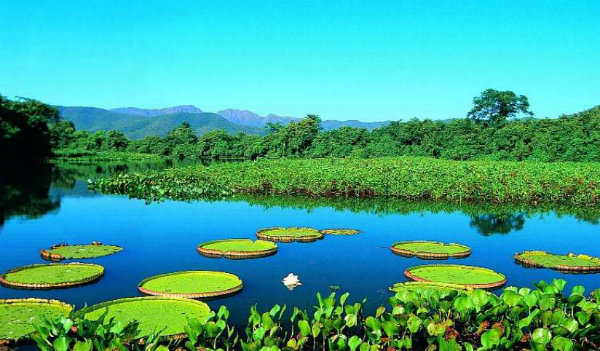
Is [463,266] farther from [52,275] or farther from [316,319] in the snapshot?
[52,275]

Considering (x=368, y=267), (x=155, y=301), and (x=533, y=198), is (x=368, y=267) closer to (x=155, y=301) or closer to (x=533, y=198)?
(x=155, y=301)

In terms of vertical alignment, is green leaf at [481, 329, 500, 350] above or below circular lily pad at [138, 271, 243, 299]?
above

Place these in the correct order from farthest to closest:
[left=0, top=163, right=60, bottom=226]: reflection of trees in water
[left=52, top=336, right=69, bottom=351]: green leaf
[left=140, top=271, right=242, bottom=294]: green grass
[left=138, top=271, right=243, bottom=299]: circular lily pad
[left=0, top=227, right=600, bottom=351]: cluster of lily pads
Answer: [left=0, top=163, right=60, bottom=226]: reflection of trees in water < [left=140, top=271, right=242, bottom=294]: green grass < [left=138, top=271, right=243, bottom=299]: circular lily pad < [left=0, top=227, right=600, bottom=351]: cluster of lily pads < [left=52, top=336, right=69, bottom=351]: green leaf

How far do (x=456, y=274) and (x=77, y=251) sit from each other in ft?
22.9

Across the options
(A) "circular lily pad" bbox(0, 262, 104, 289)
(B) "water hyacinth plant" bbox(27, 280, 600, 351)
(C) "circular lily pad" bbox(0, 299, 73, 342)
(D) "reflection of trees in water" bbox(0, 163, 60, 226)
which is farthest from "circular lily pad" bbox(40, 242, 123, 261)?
(B) "water hyacinth plant" bbox(27, 280, 600, 351)

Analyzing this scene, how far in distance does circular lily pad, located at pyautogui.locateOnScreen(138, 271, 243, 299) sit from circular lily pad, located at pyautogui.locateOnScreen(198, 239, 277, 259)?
1.65 meters

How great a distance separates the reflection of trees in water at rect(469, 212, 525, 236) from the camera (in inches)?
524

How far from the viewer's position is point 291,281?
8203 mm

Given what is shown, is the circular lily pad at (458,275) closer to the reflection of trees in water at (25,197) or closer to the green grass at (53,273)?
the green grass at (53,273)

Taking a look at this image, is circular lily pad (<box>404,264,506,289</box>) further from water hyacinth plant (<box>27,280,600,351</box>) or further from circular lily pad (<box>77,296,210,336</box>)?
circular lily pad (<box>77,296,210,336</box>)

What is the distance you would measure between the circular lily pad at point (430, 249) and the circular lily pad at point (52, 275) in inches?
222

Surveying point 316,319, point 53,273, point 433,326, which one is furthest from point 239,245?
point 433,326

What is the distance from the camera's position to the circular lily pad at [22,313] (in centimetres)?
582

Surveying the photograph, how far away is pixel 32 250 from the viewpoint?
33.9 feet
